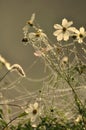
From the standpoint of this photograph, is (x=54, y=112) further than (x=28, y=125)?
Yes

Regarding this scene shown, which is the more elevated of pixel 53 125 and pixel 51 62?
pixel 51 62

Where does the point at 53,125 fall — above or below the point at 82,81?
below

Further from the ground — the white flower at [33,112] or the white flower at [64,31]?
the white flower at [64,31]

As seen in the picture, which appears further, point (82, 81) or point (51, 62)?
point (82, 81)

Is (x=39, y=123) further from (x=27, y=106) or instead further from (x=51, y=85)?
(x=51, y=85)

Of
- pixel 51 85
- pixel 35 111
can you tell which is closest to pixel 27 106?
pixel 35 111

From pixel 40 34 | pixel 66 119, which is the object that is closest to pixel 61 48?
pixel 40 34

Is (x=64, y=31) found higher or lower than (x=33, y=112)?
higher

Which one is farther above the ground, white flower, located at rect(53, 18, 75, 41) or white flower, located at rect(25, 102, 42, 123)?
white flower, located at rect(53, 18, 75, 41)

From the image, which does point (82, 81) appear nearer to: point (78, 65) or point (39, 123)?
point (78, 65)
